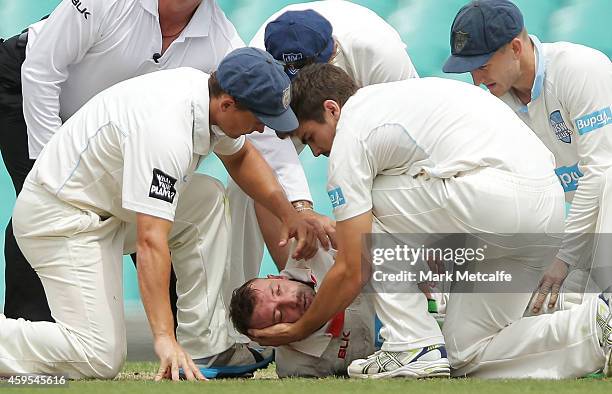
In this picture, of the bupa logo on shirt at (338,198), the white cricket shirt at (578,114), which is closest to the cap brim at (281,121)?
the bupa logo on shirt at (338,198)

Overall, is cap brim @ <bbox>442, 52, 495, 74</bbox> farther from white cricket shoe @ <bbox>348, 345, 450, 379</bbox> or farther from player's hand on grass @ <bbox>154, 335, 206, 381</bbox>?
player's hand on grass @ <bbox>154, 335, 206, 381</bbox>

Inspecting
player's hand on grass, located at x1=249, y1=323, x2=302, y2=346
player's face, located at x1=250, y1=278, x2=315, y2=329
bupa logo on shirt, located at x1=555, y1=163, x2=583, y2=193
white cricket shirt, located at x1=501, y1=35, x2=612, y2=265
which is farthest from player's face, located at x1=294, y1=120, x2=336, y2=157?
bupa logo on shirt, located at x1=555, y1=163, x2=583, y2=193

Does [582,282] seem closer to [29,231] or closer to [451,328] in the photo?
[451,328]

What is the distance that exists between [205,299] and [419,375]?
779 mm

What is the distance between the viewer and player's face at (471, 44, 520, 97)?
4285mm

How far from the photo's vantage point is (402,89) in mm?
3885

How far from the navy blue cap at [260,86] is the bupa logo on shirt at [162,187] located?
308 mm

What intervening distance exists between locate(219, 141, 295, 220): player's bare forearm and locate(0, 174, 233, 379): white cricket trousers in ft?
0.61

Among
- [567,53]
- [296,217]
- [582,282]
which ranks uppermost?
[567,53]

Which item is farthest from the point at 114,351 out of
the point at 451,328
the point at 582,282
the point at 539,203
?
the point at 582,282

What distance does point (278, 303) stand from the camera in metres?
4.00

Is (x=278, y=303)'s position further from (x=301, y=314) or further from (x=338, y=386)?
(x=338, y=386)

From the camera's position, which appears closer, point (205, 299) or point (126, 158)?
point (126, 158)

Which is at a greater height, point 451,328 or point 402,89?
point 402,89
